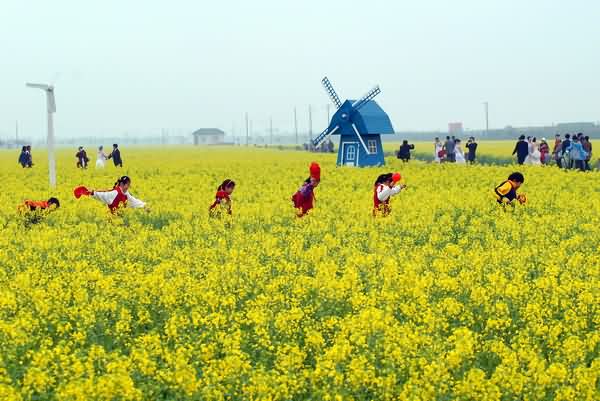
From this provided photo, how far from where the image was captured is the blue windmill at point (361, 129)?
45.2m

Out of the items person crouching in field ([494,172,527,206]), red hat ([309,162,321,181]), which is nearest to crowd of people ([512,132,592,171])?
person crouching in field ([494,172,527,206])

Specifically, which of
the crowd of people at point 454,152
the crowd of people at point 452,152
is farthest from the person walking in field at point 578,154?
the crowd of people at point 452,152

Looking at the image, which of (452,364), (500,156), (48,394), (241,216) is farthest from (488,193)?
(500,156)

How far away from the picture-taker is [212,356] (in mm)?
7539

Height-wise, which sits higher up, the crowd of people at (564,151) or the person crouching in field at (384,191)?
the crowd of people at (564,151)

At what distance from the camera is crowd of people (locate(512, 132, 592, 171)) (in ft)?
114

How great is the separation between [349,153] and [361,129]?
173 cm

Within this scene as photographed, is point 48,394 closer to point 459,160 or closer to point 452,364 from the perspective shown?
point 452,364

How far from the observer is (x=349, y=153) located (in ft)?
151

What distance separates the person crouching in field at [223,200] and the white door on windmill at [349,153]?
2785cm

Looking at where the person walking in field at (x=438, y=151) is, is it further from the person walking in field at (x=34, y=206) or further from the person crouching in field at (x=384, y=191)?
the person walking in field at (x=34, y=206)

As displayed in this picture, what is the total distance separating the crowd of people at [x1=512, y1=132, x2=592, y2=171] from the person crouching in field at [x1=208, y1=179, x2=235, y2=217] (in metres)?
21.9

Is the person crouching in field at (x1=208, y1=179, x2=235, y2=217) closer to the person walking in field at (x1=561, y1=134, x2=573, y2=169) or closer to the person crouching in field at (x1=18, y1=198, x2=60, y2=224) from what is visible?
the person crouching in field at (x1=18, y1=198, x2=60, y2=224)

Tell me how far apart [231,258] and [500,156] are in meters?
43.8
